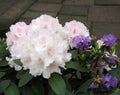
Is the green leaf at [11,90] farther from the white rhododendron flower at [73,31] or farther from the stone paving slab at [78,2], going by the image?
the stone paving slab at [78,2]

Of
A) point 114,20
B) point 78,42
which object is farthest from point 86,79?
point 114,20

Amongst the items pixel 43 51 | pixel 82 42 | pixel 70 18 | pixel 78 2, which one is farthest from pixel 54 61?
pixel 78 2

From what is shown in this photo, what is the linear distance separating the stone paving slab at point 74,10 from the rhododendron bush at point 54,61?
196 inches

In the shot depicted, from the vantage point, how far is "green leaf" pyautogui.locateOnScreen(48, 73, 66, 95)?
168cm

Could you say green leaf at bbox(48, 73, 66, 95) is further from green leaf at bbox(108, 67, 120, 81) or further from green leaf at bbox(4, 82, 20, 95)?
green leaf at bbox(108, 67, 120, 81)

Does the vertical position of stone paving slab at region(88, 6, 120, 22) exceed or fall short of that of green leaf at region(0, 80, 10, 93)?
it falls short

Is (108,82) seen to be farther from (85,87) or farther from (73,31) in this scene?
(73,31)

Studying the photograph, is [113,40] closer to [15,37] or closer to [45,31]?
[45,31]

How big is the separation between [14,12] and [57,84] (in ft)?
17.8

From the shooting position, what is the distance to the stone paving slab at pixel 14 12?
6213 millimetres

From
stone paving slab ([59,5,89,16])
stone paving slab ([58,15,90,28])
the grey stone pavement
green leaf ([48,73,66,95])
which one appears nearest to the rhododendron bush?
green leaf ([48,73,66,95])

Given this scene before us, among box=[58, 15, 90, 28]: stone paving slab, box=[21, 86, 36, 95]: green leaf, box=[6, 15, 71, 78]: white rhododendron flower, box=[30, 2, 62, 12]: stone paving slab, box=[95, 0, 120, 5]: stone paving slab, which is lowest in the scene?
box=[95, 0, 120, 5]: stone paving slab

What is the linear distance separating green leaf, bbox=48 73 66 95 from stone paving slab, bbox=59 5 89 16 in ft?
17.4

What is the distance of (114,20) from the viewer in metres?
6.65
